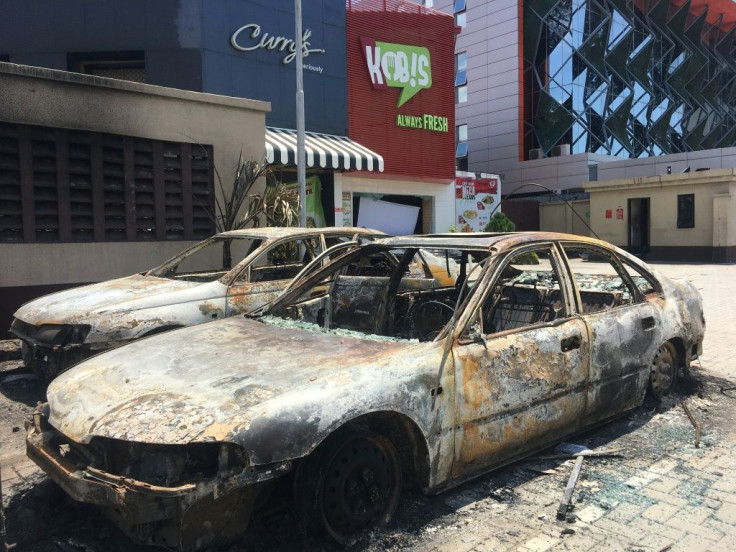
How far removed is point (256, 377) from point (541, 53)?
35317mm

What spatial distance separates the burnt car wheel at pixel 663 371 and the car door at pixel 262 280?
3593mm

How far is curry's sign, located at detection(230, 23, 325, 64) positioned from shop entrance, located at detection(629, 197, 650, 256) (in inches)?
631

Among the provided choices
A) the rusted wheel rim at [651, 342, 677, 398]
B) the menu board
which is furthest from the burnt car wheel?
→ the menu board

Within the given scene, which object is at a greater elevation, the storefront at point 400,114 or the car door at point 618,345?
the storefront at point 400,114

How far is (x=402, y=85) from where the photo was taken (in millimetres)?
18406

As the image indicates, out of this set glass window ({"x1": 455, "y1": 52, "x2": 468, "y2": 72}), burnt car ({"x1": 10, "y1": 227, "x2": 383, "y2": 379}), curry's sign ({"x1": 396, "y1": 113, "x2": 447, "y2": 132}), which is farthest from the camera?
glass window ({"x1": 455, "y1": 52, "x2": 468, "y2": 72})

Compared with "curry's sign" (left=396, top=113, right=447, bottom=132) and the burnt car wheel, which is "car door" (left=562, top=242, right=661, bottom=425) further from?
"curry's sign" (left=396, top=113, right=447, bottom=132)

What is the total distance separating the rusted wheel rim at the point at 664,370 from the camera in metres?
4.78

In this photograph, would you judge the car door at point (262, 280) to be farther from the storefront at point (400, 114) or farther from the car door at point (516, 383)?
the storefront at point (400, 114)

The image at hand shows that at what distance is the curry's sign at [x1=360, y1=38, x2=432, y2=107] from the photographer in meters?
17.4

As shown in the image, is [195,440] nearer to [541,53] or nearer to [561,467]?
[561,467]

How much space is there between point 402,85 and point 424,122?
4.67ft

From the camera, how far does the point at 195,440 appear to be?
2.40 meters

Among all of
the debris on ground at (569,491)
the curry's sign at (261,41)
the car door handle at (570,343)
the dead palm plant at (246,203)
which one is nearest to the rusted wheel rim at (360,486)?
the debris on ground at (569,491)
